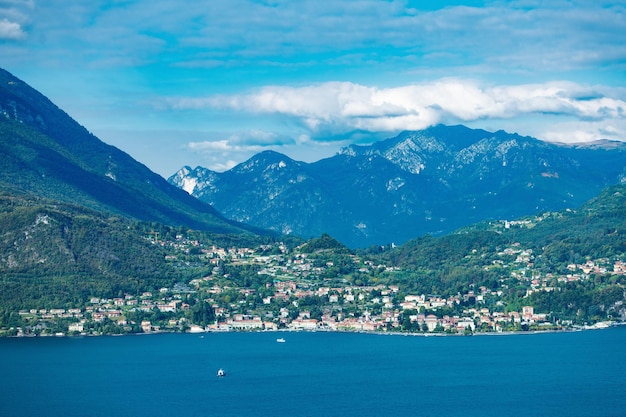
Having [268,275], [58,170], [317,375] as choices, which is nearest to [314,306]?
[268,275]

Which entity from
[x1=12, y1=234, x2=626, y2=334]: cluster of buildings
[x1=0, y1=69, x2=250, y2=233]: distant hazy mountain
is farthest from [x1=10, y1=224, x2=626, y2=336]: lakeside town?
[x1=0, y1=69, x2=250, y2=233]: distant hazy mountain

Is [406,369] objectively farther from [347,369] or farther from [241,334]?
[241,334]

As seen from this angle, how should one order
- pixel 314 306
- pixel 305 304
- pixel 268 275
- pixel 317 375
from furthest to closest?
pixel 268 275
pixel 305 304
pixel 314 306
pixel 317 375

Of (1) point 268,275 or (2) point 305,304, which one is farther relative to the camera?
(1) point 268,275

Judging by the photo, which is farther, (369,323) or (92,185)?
(92,185)

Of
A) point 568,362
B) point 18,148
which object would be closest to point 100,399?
point 568,362

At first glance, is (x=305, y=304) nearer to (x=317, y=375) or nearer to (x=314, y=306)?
(x=314, y=306)

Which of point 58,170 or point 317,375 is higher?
point 58,170
